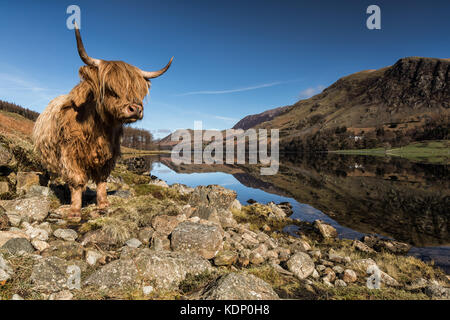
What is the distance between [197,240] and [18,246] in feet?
11.5

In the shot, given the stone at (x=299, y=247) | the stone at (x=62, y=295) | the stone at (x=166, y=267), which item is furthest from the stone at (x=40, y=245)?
the stone at (x=299, y=247)

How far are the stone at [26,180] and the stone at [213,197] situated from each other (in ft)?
21.4

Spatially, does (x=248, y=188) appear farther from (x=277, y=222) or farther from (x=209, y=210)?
(x=209, y=210)

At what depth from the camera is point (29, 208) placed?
19.2 ft

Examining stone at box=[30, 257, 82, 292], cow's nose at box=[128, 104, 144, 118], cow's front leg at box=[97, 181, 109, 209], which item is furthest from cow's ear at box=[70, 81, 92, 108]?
stone at box=[30, 257, 82, 292]

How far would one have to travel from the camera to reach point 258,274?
4820 millimetres

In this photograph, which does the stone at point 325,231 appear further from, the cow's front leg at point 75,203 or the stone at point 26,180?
the stone at point 26,180

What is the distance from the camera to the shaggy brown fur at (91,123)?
496 cm

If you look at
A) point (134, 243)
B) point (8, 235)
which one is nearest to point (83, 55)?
point (8, 235)

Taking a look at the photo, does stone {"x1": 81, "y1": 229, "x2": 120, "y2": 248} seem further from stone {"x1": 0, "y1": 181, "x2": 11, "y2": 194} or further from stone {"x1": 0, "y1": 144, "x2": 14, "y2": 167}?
stone {"x1": 0, "y1": 144, "x2": 14, "y2": 167}

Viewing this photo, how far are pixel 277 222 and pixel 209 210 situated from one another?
6.25 m

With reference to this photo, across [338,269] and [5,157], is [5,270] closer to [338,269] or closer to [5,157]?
[5,157]
